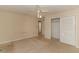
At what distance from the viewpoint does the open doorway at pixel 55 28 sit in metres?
3.59

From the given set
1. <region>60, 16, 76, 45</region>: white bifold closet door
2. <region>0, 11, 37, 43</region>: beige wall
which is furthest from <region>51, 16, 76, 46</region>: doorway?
<region>0, 11, 37, 43</region>: beige wall

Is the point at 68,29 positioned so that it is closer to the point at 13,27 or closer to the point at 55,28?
the point at 55,28

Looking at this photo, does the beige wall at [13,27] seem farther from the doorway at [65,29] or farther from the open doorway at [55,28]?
the doorway at [65,29]

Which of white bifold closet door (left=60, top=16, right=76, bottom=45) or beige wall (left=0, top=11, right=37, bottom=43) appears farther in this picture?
beige wall (left=0, top=11, right=37, bottom=43)

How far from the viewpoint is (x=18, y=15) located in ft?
15.6

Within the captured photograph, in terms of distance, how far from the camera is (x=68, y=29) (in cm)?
354

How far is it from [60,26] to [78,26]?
606 millimetres

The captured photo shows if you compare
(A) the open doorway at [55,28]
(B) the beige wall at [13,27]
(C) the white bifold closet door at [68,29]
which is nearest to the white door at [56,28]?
(A) the open doorway at [55,28]

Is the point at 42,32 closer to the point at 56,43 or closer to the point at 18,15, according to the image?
the point at 56,43

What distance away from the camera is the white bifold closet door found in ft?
11.5

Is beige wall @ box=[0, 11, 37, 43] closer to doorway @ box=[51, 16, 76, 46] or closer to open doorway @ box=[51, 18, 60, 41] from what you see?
open doorway @ box=[51, 18, 60, 41]

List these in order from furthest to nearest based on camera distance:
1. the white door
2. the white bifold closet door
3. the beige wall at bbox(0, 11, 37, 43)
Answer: the beige wall at bbox(0, 11, 37, 43) → the white door → the white bifold closet door

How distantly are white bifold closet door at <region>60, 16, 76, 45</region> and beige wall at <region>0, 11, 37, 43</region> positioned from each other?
135 cm

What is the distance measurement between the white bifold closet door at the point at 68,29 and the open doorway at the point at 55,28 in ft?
0.34
